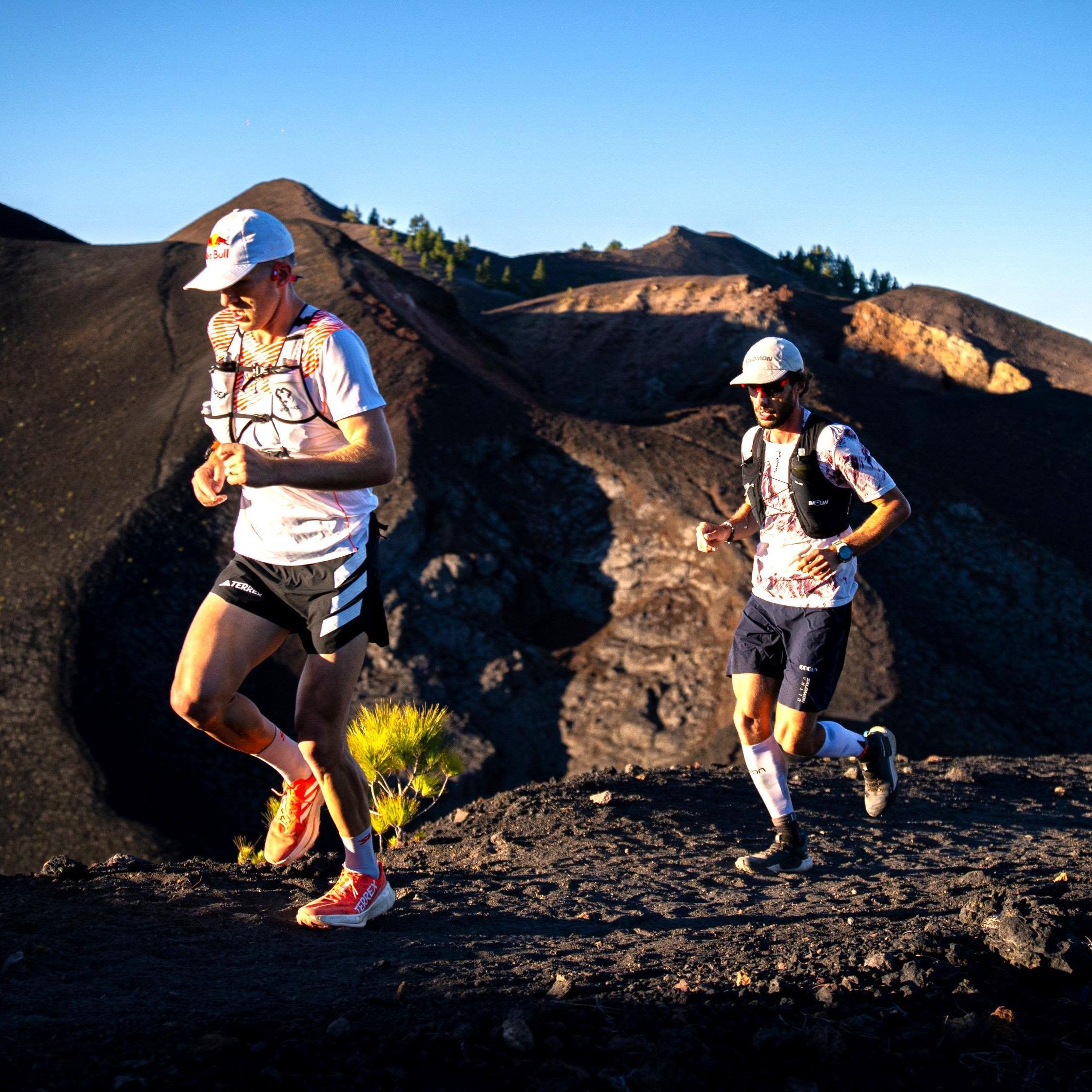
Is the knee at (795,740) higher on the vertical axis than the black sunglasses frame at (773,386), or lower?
lower

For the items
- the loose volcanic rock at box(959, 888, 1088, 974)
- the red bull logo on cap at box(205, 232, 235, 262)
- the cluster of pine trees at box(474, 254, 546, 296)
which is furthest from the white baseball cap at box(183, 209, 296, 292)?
the cluster of pine trees at box(474, 254, 546, 296)

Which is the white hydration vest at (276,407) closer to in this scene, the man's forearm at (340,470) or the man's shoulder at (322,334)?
the man's shoulder at (322,334)

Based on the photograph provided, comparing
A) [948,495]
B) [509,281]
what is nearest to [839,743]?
[948,495]

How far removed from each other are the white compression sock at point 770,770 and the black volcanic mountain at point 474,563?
664cm

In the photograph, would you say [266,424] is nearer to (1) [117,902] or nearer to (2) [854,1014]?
(1) [117,902]

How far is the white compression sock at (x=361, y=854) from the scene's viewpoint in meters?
4.18

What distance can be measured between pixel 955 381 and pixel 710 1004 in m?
23.1

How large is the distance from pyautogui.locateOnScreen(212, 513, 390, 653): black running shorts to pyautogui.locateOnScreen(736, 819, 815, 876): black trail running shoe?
7.53ft

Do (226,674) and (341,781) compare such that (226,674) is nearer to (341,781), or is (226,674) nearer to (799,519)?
(341,781)

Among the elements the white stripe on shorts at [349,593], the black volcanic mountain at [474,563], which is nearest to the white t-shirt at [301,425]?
the white stripe on shorts at [349,593]

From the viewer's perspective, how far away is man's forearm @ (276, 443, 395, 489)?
12.0 feet

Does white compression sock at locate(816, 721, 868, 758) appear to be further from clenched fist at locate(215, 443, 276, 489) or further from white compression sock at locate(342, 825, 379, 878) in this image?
clenched fist at locate(215, 443, 276, 489)

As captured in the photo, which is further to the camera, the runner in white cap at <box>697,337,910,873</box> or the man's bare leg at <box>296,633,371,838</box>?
the runner in white cap at <box>697,337,910,873</box>

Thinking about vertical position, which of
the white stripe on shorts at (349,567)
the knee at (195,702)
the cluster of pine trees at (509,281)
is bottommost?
the knee at (195,702)
